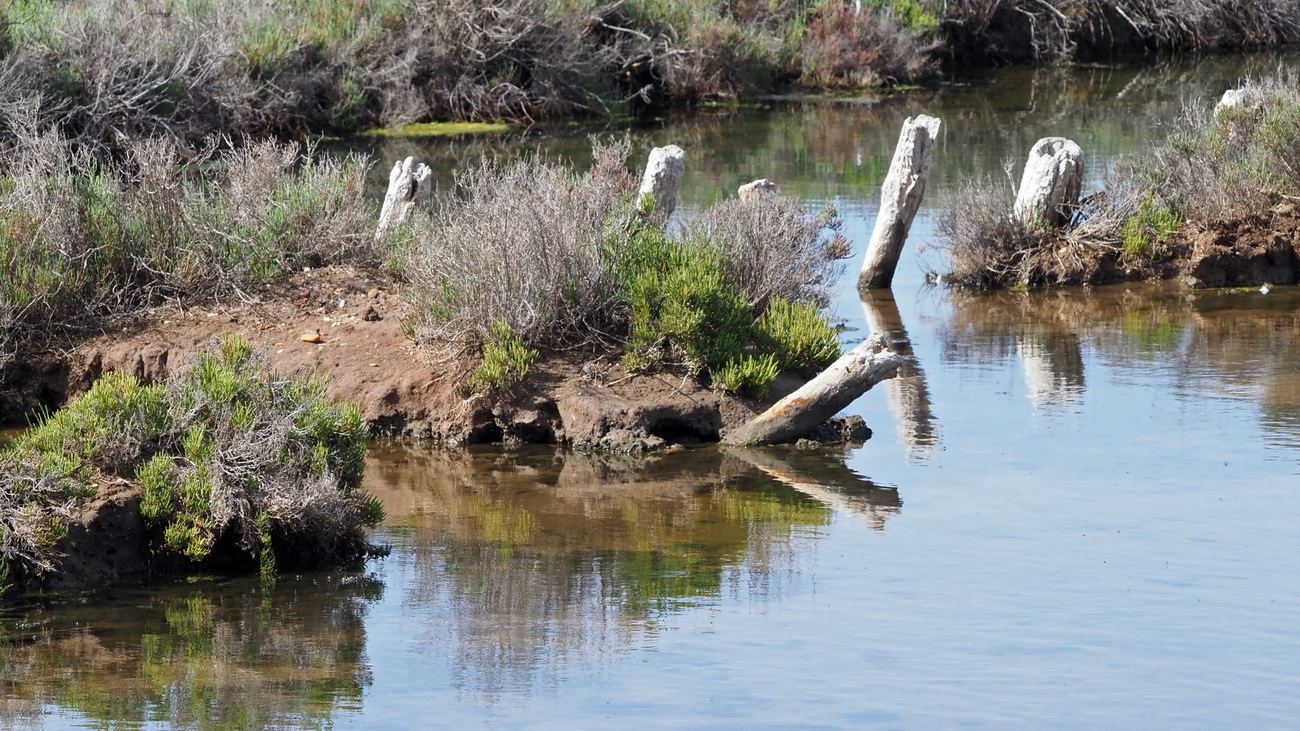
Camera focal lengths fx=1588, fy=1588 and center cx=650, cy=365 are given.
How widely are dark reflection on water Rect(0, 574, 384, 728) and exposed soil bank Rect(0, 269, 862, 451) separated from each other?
2352 millimetres

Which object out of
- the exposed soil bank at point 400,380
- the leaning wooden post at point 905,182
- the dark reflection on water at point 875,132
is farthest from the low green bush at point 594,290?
the dark reflection on water at point 875,132

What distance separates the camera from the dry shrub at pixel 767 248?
1076 centimetres

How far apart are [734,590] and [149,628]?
2502 millimetres

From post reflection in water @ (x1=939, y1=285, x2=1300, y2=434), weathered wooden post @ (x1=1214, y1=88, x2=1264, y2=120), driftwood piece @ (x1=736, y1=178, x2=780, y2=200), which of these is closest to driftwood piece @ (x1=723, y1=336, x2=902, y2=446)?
post reflection in water @ (x1=939, y1=285, x2=1300, y2=434)

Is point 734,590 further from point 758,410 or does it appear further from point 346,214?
point 346,214

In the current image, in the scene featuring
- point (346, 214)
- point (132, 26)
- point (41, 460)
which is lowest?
point (41, 460)

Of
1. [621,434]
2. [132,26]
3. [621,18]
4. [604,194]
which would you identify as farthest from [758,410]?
[621,18]

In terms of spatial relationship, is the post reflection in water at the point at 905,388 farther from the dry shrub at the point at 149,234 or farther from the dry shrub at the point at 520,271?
the dry shrub at the point at 149,234

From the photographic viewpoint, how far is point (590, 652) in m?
6.30

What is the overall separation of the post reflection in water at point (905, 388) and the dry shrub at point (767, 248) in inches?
31.0

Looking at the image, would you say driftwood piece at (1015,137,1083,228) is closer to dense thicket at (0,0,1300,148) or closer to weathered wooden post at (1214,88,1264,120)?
weathered wooden post at (1214,88,1264,120)

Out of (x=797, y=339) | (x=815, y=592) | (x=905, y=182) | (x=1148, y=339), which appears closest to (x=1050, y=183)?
(x=905, y=182)

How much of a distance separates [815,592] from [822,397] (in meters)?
2.57

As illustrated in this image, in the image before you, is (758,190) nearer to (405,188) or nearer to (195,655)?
(405,188)
